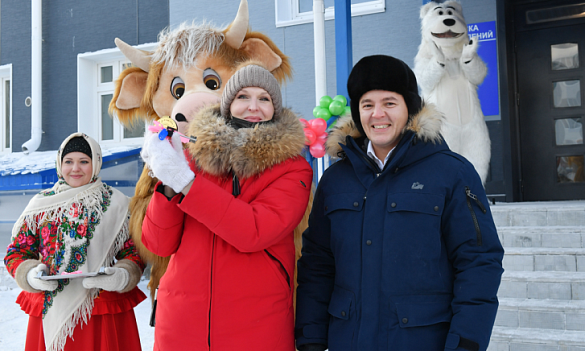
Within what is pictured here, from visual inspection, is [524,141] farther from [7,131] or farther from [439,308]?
[7,131]

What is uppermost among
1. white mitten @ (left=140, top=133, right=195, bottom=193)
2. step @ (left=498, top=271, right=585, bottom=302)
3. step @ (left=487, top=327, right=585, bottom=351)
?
white mitten @ (left=140, top=133, right=195, bottom=193)

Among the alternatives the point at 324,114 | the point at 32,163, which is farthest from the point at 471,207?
the point at 32,163

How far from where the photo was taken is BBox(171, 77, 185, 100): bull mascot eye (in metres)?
2.75

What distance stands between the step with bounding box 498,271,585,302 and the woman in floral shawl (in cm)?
245

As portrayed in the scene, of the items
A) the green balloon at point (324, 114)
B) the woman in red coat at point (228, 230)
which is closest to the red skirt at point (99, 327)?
the woman in red coat at point (228, 230)

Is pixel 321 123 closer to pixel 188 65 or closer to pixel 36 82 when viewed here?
pixel 188 65

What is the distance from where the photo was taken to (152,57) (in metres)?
2.87

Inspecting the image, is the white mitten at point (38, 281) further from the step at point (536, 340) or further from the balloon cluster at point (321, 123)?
the step at point (536, 340)

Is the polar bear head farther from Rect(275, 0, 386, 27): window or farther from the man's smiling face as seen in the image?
the man's smiling face

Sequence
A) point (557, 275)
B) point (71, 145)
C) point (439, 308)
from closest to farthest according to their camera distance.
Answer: point (439, 308) → point (71, 145) → point (557, 275)

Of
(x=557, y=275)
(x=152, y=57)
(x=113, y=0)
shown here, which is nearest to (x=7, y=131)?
(x=113, y=0)

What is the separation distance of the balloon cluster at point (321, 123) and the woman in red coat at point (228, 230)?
1.37 m

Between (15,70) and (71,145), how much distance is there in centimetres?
656

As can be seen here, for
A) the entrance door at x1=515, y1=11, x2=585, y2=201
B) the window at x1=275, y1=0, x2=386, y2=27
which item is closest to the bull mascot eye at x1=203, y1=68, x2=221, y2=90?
the window at x1=275, y1=0, x2=386, y2=27
